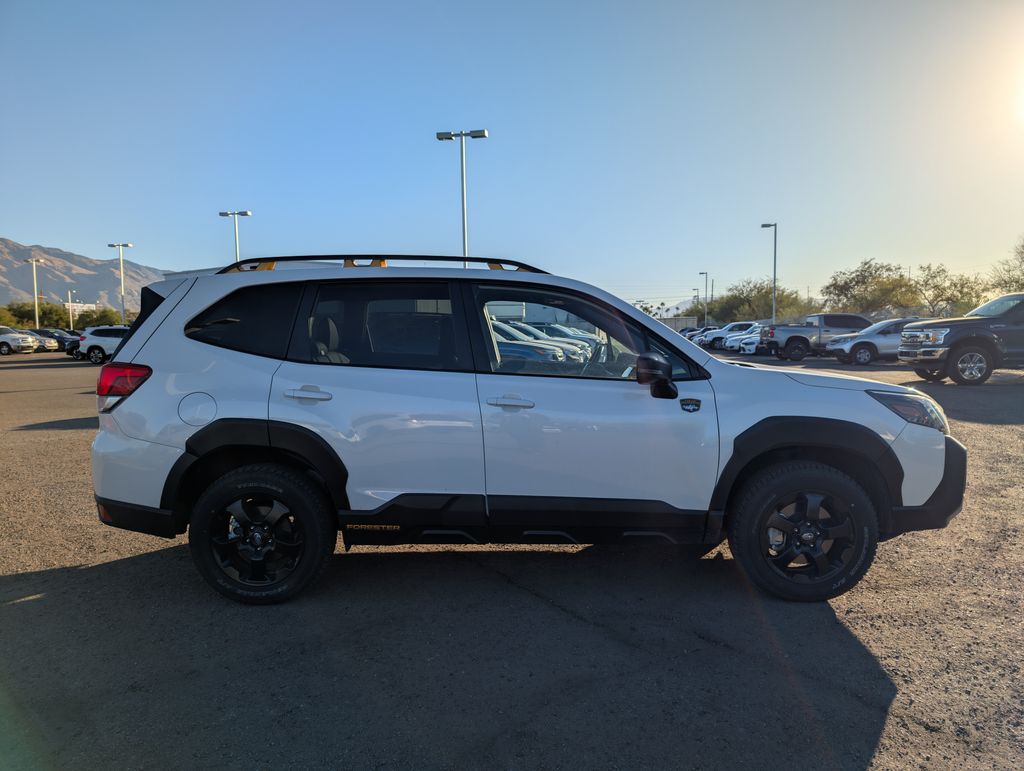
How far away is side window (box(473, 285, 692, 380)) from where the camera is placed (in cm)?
347

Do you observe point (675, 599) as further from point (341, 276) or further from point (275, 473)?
point (341, 276)

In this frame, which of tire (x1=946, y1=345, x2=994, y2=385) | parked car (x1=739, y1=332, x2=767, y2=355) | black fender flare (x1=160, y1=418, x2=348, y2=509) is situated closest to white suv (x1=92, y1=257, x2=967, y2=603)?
black fender flare (x1=160, y1=418, x2=348, y2=509)

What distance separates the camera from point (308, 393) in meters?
3.40

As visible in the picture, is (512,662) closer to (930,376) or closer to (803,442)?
(803,442)

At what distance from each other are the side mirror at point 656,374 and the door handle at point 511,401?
611 mm

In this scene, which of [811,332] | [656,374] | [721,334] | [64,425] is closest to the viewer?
[656,374]

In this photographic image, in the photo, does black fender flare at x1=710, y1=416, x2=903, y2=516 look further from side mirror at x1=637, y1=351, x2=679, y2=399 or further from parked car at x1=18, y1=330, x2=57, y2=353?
parked car at x1=18, y1=330, x2=57, y2=353

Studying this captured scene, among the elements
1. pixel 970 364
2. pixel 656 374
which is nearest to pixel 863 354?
pixel 970 364

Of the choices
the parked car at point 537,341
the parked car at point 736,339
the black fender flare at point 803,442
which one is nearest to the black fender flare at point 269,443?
the parked car at point 537,341

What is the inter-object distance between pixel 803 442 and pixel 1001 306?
45.1ft

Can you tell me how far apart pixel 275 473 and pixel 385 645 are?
1111 mm

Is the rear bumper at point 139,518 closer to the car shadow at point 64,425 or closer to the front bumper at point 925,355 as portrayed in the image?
the car shadow at point 64,425

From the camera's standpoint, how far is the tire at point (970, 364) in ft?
43.2

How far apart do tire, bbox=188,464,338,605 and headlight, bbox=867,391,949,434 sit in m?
3.20
